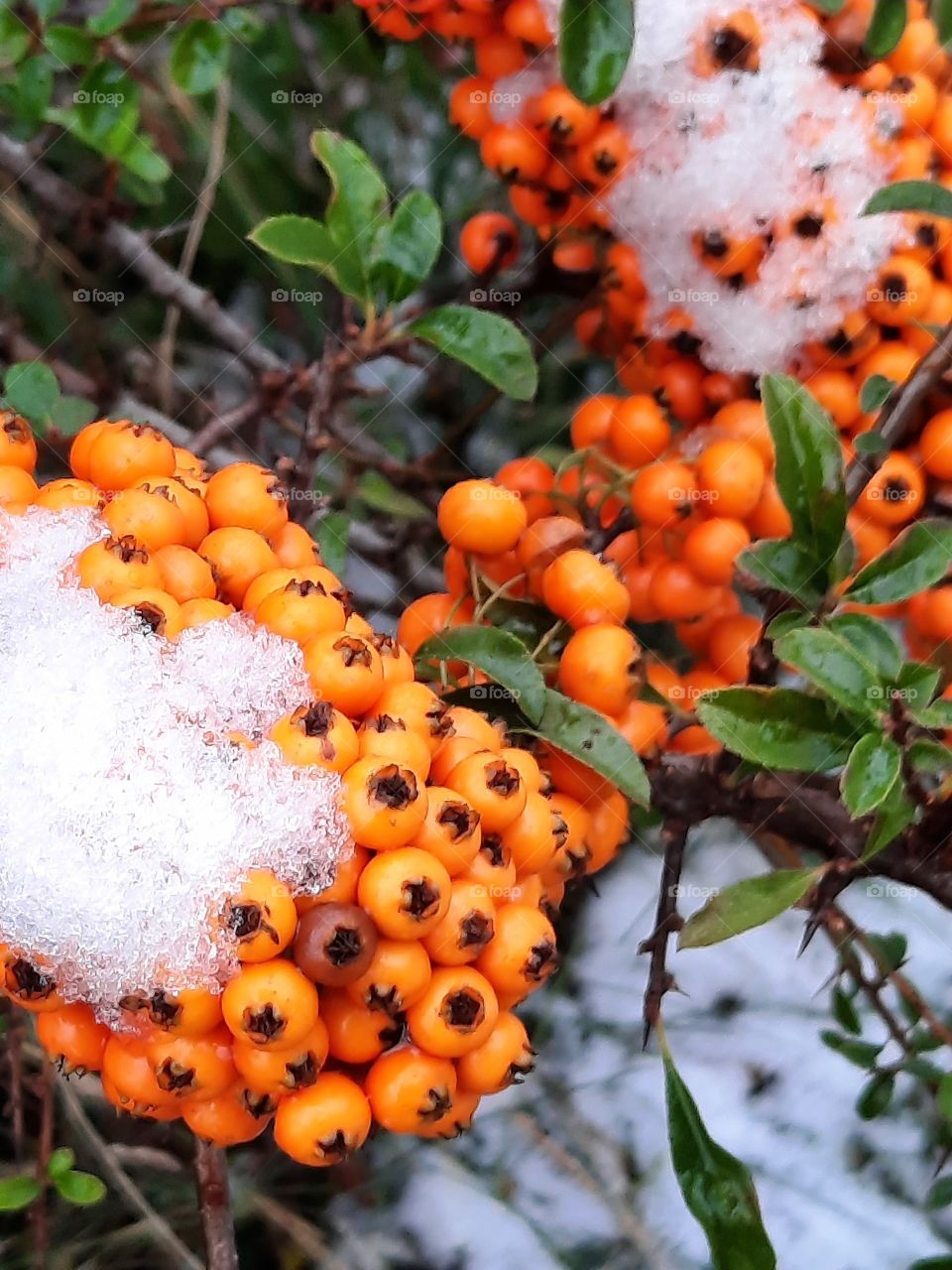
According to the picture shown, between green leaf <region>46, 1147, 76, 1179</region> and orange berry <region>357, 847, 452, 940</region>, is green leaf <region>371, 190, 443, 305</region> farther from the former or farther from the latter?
green leaf <region>46, 1147, 76, 1179</region>

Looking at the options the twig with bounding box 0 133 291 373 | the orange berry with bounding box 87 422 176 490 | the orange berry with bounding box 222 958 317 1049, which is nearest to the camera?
the orange berry with bounding box 222 958 317 1049

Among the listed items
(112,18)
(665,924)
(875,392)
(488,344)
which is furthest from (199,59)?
(665,924)

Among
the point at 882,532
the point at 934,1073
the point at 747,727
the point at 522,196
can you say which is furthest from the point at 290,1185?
the point at 522,196

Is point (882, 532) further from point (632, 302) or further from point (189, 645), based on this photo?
point (189, 645)

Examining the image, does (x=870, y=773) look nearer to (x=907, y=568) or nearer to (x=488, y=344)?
(x=907, y=568)

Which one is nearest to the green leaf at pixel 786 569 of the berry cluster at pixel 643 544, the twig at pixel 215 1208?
the berry cluster at pixel 643 544

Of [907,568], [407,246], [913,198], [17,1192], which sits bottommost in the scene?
[17,1192]

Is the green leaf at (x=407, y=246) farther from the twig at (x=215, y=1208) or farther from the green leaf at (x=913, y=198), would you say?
the twig at (x=215, y=1208)

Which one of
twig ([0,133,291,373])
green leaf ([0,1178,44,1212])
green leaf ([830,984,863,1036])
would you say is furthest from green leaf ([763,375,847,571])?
green leaf ([0,1178,44,1212])
